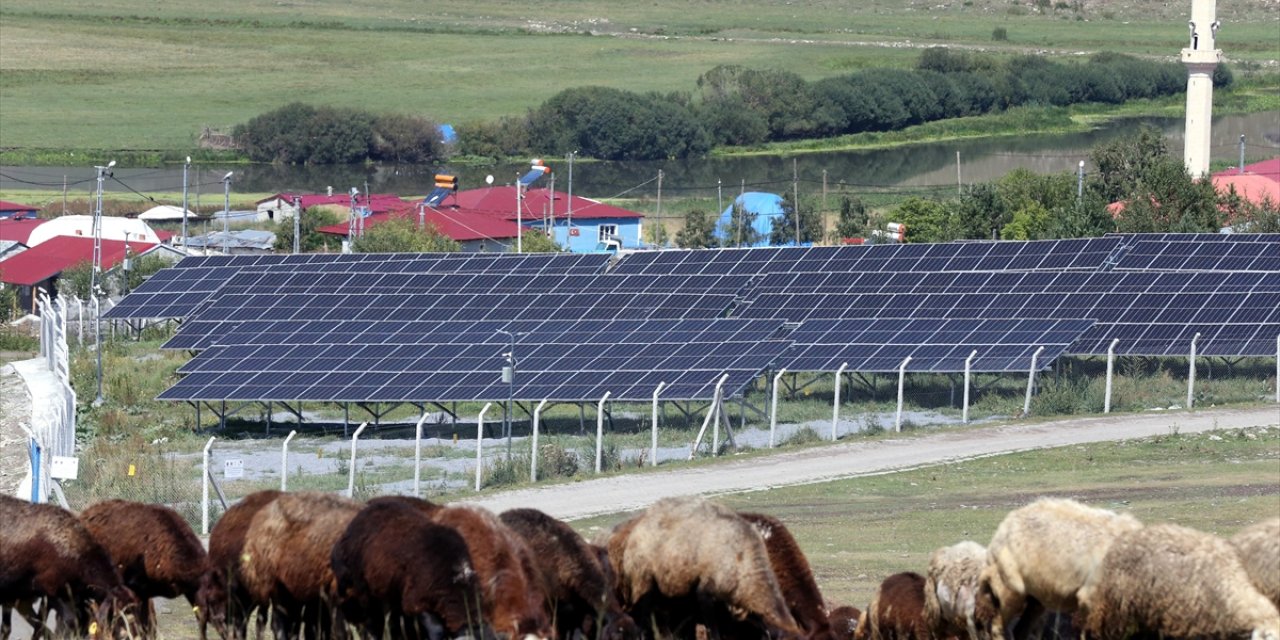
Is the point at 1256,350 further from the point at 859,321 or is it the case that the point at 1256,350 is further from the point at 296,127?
the point at 296,127

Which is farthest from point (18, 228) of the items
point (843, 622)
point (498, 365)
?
point (843, 622)

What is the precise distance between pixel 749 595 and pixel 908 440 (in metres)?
18.1

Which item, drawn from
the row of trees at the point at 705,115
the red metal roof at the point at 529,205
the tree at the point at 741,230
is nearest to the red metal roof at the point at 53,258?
the red metal roof at the point at 529,205

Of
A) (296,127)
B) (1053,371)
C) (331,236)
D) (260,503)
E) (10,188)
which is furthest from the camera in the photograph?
(296,127)

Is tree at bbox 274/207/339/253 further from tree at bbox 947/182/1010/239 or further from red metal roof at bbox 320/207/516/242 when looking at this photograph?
tree at bbox 947/182/1010/239

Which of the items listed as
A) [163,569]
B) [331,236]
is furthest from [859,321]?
[331,236]

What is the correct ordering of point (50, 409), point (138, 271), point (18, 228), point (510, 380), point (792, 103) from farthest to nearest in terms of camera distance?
point (792, 103) → point (18, 228) → point (138, 271) → point (50, 409) → point (510, 380)

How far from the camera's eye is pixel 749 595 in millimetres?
14797

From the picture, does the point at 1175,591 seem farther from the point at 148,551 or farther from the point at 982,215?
the point at 982,215

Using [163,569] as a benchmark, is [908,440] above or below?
below

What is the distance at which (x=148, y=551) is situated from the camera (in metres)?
16.2

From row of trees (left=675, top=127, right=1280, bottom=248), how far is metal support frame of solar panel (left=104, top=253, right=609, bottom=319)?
57.6 ft

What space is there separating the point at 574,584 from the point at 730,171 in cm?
10177

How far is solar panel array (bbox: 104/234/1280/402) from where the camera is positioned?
34750mm
